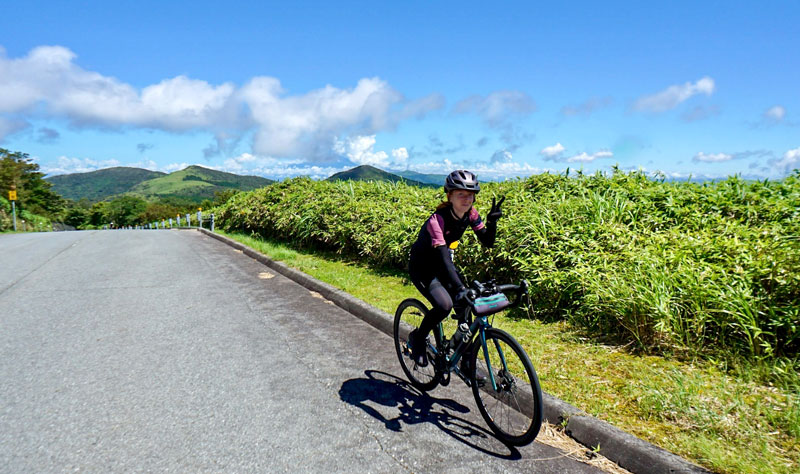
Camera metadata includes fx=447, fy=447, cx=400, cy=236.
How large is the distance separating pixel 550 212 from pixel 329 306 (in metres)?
3.55

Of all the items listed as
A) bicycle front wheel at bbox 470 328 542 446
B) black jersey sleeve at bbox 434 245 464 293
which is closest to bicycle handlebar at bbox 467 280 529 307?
black jersey sleeve at bbox 434 245 464 293

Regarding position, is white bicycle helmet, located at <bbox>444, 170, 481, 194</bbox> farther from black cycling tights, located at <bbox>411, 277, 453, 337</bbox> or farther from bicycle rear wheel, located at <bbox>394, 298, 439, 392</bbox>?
bicycle rear wheel, located at <bbox>394, 298, 439, 392</bbox>

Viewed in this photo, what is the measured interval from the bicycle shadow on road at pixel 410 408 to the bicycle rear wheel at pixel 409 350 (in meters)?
0.09

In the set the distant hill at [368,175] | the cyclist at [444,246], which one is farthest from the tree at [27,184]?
the cyclist at [444,246]

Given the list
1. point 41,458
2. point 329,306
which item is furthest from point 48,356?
point 329,306

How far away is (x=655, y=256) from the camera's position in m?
4.81

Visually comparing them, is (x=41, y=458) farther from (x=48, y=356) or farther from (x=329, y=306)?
(x=329, y=306)

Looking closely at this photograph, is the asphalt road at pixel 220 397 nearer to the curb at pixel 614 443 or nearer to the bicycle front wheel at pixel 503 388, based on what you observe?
the bicycle front wheel at pixel 503 388

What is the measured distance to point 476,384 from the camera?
135 inches

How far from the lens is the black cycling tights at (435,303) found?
3549mm

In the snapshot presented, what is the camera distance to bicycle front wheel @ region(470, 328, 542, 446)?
323 cm

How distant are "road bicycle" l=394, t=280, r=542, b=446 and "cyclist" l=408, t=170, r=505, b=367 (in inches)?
5.2

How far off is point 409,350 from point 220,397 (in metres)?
1.67

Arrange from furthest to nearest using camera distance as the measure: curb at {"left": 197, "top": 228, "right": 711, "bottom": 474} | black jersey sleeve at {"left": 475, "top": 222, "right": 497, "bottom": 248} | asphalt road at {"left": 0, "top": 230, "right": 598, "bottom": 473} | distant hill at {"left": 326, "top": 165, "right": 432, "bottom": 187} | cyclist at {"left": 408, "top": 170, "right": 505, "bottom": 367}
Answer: distant hill at {"left": 326, "top": 165, "right": 432, "bottom": 187}
black jersey sleeve at {"left": 475, "top": 222, "right": 497, "bottom": 248}
cyclist at {"left": 408, "top": 170, "right": 505, "bottom": 367}
asphalt road at {"left": 0, "top": 230, "right": 598, "bottom": 473}
curb at {"left": 197, "top": 228, "right": 711, "bottom": 474}
